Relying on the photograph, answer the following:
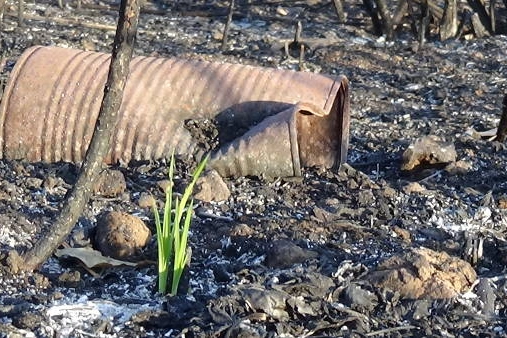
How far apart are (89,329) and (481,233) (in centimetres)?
170

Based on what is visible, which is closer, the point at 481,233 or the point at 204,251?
the point at 204,251

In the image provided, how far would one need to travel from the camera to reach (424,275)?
3213 millimetres

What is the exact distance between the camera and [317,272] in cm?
329

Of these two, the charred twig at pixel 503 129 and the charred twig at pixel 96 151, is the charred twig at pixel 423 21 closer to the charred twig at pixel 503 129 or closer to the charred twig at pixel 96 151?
the charred twig at pixel 503 129

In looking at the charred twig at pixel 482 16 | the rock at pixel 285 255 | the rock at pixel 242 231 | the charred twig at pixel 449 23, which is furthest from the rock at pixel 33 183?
the charred twig at pixel 482 16

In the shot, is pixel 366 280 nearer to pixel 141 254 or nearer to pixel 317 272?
pixel 317 272

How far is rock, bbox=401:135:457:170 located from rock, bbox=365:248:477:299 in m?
1.53

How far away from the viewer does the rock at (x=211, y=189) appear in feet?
13.8

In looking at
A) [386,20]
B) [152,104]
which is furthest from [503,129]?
[386,20]

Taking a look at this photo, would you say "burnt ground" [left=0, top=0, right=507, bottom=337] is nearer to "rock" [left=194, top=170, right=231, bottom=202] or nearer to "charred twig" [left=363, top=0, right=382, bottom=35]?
"rock" [left=194, top=170, right=231, bottom=202]

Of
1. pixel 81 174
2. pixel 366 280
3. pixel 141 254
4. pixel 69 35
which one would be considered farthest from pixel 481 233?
pixel 69 35

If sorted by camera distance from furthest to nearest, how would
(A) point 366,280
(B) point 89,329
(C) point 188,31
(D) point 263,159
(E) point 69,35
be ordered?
(C) point 188,31, (E) point 69,35, (D) point 263,159, (A) point 366,280, (B) point 89,329

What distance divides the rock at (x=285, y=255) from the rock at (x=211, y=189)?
790mm

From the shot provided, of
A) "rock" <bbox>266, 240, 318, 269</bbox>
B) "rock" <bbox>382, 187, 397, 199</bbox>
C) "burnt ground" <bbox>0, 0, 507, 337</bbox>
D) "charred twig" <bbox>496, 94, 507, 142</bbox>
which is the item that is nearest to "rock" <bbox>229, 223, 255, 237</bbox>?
"burnt ground" <bbox>0, 0, 507, 337</bbox>
